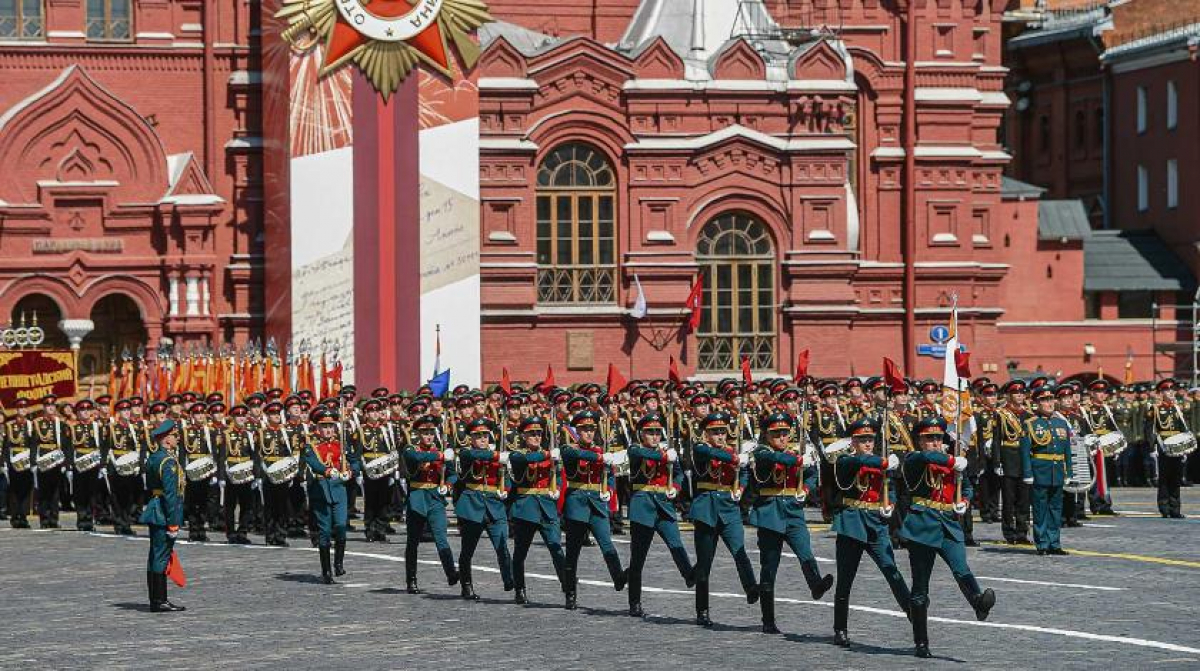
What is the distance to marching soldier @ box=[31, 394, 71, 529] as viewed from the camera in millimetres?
34875

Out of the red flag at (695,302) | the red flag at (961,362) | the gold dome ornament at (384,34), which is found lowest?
the red flag at (961,362)

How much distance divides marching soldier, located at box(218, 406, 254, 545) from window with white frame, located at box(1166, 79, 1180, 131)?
33803 mm

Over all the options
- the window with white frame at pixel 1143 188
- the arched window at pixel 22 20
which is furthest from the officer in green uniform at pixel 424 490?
the window with white frame at pixel 1143 188

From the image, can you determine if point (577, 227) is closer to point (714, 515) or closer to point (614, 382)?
point (614, 382)

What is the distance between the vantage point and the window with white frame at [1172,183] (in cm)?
5944

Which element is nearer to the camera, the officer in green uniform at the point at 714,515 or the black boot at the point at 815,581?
the black boot at the point at 815,581

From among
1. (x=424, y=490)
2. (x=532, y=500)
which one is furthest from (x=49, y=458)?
(x=532, y=500)

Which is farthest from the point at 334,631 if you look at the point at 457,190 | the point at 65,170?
the point at 65,170

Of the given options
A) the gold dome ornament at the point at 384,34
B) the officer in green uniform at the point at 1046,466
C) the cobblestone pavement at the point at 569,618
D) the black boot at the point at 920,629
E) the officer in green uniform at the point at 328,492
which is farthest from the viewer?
the gold dome ornament at the point at 384,34

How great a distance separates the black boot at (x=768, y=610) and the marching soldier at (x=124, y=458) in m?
14.3

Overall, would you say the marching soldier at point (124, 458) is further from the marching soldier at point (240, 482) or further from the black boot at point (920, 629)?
the black boot at point (920, 629)

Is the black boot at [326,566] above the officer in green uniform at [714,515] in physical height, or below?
below

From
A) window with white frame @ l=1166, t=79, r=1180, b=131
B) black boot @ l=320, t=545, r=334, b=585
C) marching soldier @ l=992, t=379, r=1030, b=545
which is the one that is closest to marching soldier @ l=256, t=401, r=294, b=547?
black boot @ l=320, t=545, r=334, b=585

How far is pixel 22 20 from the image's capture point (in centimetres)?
4816
